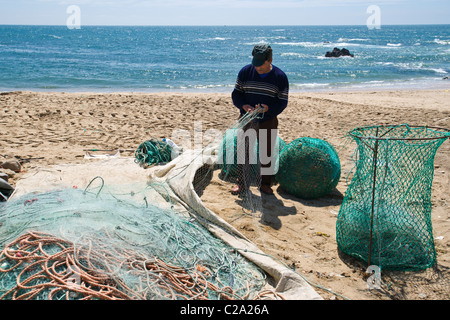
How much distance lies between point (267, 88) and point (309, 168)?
1.07m

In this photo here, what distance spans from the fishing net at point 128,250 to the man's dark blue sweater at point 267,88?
1.16 feet

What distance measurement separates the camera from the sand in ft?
10.5

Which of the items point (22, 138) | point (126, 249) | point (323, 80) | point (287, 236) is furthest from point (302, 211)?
point (323, 80)

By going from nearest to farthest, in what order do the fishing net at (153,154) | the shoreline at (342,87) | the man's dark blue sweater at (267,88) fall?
the man's dark blue sweater at (267,88) → the fishing net at (153,154) → the shoreline at (342,87)

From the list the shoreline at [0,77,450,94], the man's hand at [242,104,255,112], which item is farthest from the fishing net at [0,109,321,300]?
the shoreline at [0,77,450,94]

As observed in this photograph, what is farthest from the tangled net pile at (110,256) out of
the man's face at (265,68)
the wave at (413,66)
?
the wave at (413,66)

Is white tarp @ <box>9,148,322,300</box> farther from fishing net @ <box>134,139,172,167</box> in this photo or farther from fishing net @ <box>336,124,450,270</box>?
fishing net @ <box>336,124,450,270</box>

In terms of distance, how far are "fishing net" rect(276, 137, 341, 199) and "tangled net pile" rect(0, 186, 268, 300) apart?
145 centimetres

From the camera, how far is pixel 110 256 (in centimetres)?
287

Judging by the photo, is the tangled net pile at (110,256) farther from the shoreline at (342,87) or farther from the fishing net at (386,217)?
the shoreline at (342,87)

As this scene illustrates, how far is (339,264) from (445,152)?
384cm

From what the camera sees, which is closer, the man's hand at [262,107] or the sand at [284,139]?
the sand at [284,139]

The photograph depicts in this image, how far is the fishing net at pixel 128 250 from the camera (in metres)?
2.62

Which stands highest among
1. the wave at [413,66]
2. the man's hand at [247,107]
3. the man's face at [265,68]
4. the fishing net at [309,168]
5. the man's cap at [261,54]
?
the wave at [413,66]
